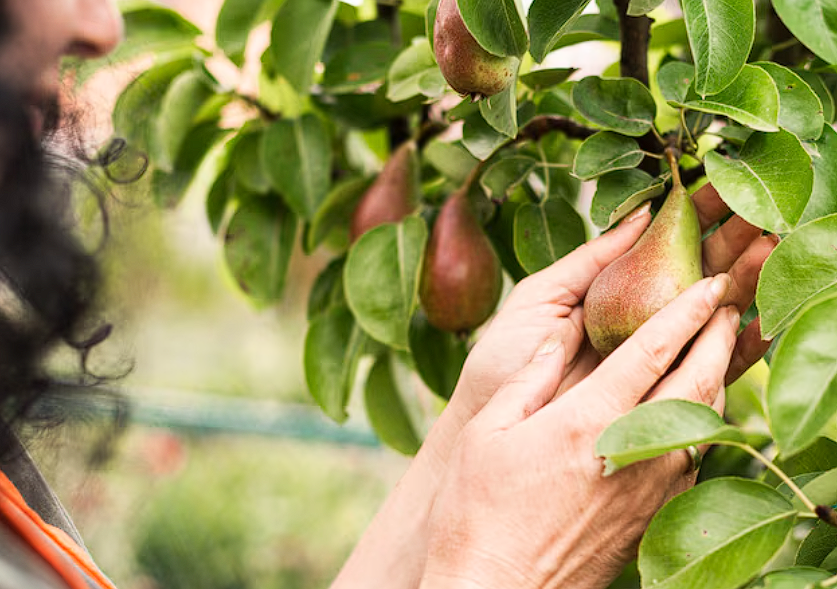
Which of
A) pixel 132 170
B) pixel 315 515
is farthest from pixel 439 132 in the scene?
pixel 315 515

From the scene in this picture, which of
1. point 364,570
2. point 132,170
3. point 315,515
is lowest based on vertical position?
point 315,515

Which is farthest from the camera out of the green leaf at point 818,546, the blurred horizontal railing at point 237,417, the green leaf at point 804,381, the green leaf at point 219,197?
the blurred horizontal railing at point 237,417

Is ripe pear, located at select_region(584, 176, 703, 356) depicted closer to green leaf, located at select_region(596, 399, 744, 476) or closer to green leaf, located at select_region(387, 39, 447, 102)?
green leaf, located at select_region(596, 399, 744, 476)

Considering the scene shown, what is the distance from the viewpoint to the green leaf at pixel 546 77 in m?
0.64

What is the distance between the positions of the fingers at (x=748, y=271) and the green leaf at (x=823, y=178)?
3 centimetres

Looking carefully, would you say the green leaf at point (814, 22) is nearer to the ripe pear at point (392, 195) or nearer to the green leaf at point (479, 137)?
the green leaf at point (479, 137)

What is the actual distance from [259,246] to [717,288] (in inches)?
21.0

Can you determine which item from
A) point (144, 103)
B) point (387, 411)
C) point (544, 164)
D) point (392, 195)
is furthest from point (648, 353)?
point (144, 103)

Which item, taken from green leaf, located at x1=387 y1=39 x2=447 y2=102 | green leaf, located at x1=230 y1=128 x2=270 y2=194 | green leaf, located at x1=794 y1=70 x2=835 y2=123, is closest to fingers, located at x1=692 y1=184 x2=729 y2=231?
green leaf, located at x1=794 y1=70 x2=835 y2=123

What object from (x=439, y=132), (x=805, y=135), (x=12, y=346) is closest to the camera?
(x=805, y=135)

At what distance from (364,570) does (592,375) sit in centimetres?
30

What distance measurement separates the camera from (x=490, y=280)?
0.73 m

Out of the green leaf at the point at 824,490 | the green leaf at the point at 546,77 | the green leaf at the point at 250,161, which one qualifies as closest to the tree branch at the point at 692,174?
the green leaf at the point at 546,77

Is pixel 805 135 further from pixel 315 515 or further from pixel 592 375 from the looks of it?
pixel 315 515
